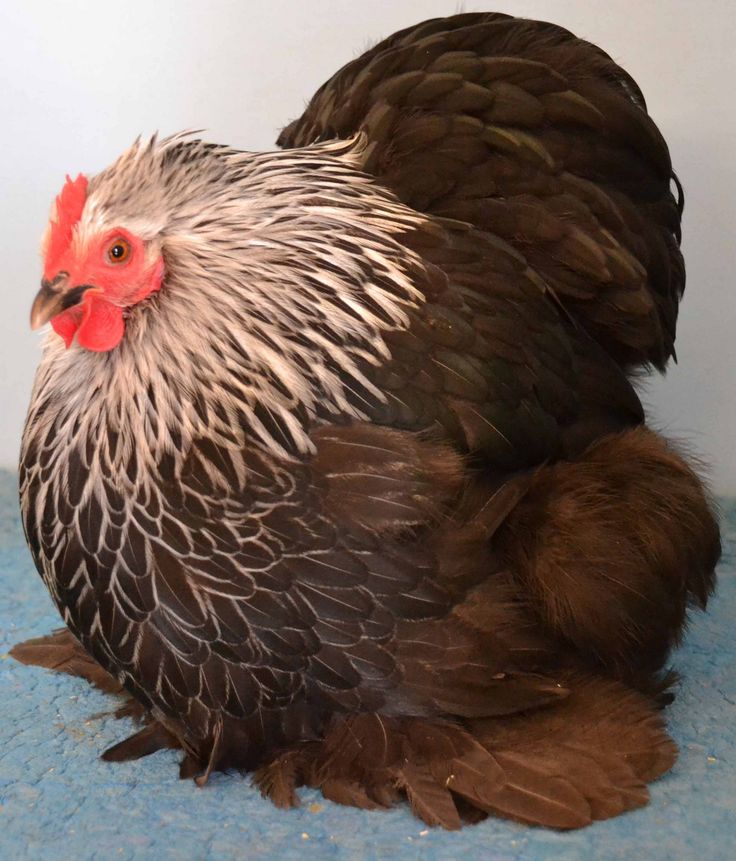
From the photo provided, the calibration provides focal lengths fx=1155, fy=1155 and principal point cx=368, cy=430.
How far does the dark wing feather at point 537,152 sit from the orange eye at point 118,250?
1.38 feet

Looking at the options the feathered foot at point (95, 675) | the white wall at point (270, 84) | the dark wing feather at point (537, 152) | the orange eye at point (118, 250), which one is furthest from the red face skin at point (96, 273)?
the white wall at point (270, 84)

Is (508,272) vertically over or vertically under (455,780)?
over

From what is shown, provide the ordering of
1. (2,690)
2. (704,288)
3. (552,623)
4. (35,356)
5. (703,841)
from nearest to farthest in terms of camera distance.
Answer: (703,841)
(552,623)
(2,690)
(704,288)
(35,356)

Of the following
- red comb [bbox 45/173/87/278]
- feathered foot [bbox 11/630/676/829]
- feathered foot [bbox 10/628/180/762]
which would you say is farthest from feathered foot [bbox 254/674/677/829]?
red comb [bbox 45/173/87/278]

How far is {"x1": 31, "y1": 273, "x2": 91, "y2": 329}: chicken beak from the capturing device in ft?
4.60

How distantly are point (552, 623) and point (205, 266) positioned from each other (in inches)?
25.2

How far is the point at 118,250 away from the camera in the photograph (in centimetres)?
141

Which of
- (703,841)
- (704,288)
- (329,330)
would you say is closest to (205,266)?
(329,330)

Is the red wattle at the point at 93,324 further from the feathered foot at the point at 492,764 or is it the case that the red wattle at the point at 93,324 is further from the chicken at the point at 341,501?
the feathered foot at the point at 492,764

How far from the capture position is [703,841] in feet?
4.56

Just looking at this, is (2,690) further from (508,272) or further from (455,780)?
(508,272)

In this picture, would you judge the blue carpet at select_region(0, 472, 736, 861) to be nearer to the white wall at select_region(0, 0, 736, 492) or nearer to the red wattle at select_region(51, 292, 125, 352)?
the red wattle at select_region(51, 292, 125, 352)

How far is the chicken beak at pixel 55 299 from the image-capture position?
1401 millimetres

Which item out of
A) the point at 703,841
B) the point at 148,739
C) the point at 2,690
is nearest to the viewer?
the point at 703,841
